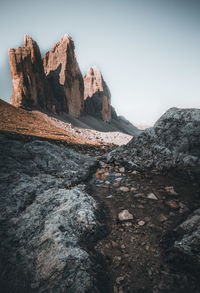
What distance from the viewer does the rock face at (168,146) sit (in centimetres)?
441

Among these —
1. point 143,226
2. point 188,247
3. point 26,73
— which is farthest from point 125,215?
point 26,73

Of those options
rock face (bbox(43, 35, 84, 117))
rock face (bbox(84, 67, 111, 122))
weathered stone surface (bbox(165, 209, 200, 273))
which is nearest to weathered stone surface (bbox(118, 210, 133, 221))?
weathered stone surface (bbox(165, 209, 200, 273))

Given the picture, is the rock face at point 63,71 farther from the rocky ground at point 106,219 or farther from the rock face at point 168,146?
the rocky ground at point 106,219

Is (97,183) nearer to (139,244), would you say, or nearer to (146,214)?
(146,214)

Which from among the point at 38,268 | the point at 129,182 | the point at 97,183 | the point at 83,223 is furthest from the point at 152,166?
the point at 38,268

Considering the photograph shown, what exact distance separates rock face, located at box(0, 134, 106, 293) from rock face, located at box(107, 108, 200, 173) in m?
2.41

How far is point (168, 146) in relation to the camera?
5.00 meters

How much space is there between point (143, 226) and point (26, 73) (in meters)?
49.7

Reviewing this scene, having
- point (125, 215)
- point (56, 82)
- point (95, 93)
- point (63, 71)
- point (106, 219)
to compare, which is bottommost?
point (106, 219)

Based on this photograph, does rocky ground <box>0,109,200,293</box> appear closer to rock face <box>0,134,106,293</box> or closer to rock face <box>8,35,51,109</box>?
rock face <box>0,134,106,293</box>

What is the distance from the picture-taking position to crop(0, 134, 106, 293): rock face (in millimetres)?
2000

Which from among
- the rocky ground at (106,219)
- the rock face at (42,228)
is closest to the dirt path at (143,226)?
the rocky ground at (106,219)

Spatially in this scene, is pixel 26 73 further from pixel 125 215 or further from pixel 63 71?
pixel 125 215

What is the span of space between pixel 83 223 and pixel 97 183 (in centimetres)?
195
